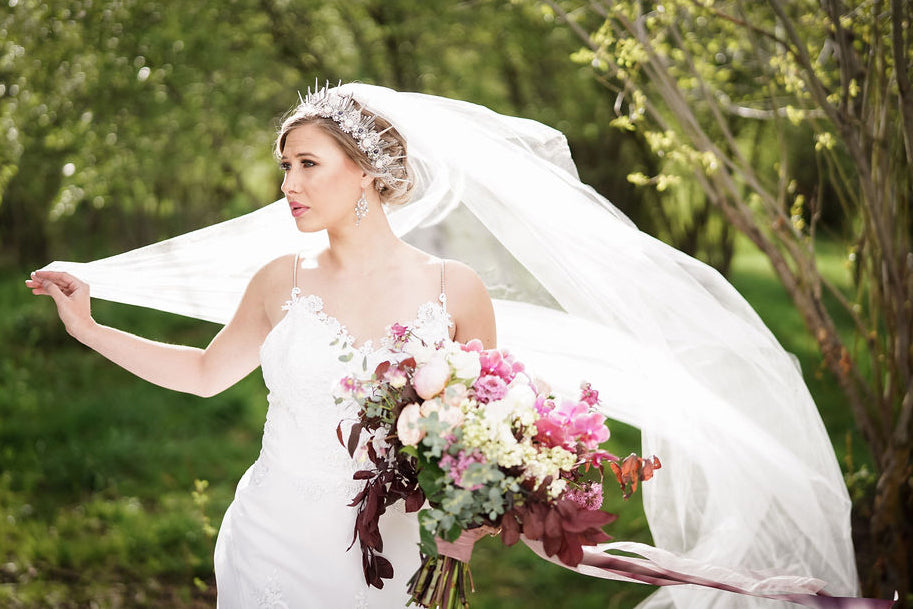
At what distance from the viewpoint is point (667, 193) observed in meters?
9.60

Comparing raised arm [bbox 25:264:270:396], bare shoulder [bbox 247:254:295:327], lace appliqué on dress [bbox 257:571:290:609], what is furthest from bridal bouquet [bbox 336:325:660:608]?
raised arm [bbox 25:264:270:396]

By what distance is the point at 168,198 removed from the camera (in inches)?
441

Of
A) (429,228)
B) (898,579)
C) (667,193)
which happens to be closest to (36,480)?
(429,228)

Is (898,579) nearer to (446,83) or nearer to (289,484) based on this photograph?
(289,484)

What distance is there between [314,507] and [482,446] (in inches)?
32.2

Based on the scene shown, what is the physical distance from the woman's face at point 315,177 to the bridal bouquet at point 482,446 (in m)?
0.63

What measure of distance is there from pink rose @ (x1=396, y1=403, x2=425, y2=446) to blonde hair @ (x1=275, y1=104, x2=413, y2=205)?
96cm

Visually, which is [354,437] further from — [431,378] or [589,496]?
[589,496]

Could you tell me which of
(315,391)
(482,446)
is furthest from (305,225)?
(482,446)

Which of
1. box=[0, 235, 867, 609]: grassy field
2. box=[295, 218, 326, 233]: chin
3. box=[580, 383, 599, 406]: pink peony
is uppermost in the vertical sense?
box=[295, 218, 326, 233]: chin

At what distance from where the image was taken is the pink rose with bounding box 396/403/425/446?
6.91 feet

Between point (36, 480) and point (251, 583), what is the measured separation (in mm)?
4205

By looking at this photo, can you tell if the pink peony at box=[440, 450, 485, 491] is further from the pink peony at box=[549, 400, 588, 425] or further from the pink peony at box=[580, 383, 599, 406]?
the pink peony at box=[580, 383, 599, 406]

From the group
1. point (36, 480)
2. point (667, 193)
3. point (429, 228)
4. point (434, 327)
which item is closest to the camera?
point (434, 327)
